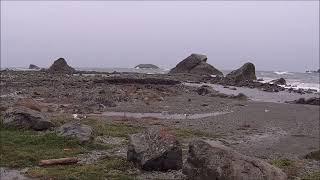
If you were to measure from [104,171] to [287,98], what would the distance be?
37823mm

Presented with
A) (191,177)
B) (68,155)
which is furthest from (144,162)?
(68,155)

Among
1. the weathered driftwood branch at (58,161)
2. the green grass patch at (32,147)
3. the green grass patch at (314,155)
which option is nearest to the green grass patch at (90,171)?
the weathered driftwood branch at (58,161)

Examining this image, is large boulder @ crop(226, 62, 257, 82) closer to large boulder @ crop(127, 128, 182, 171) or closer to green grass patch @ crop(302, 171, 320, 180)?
green grass patch @ crop(302, 171, 320, 180)

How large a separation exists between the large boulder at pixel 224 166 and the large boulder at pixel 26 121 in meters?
9.25

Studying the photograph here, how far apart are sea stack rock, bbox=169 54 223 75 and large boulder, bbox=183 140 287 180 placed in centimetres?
6809

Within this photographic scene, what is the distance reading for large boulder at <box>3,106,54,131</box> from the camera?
21.4 m

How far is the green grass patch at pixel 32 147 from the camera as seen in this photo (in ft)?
54.5

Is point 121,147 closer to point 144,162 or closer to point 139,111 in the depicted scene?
point 144,162

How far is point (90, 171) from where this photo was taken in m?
15.2

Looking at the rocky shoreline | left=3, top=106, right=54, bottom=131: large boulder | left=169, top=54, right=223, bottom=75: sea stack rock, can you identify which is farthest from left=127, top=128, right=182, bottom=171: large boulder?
left=169, top=54, right=223, bottom=75: sea stack rock

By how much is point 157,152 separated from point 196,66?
69605mm

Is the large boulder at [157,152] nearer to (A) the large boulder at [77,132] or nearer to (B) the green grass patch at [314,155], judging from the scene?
(A) the large boulder at [77,132]

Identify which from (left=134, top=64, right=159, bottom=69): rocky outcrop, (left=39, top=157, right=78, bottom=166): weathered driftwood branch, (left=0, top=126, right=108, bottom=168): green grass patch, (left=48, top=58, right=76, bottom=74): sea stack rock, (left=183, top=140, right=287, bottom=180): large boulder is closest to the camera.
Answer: (left=183, top=140, right=287, bottom=180): large boulder

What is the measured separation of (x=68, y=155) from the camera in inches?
683
